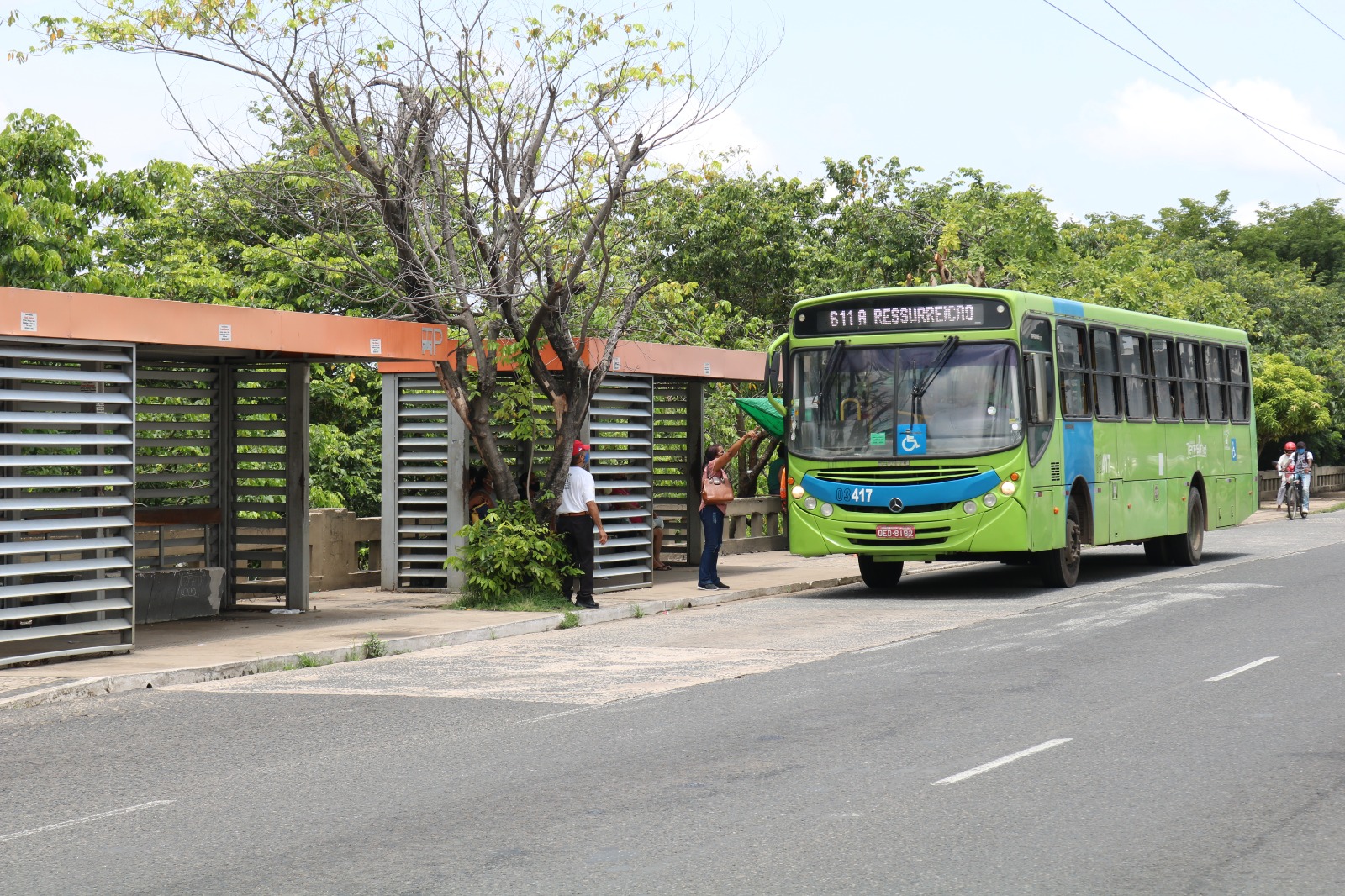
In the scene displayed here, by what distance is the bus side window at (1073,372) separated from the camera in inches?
743

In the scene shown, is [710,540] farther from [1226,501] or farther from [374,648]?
[1226,501]

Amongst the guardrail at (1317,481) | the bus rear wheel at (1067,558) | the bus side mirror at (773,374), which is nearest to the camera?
the bus side mirror at (773,374)

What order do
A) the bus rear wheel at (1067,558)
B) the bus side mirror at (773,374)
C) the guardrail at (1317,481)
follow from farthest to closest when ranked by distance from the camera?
the guardrail at (1317,481)
the bus rear wheel at (1067,558)
the bus side mirror at (773,374)

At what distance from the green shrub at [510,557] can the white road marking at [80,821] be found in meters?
9.09

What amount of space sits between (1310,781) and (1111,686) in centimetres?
330

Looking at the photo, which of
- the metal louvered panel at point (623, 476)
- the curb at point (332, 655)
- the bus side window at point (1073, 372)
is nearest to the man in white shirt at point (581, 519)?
the curb at point (332, 655)

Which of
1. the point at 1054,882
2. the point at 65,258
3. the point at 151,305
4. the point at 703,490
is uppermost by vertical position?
the point at 65,258

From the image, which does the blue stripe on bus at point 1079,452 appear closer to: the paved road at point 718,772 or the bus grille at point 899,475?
the bus grille at point 899,475

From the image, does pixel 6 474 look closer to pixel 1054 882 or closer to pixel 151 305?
pixel 151 305

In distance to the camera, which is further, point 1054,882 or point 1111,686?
point 1111,686

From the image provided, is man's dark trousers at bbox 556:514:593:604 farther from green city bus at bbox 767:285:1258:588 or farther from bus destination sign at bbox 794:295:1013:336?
bus destination sign at bbox 794:295:1013:336

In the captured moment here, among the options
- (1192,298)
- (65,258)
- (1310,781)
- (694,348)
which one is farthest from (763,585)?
(1192,298)

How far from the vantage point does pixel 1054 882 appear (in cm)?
588

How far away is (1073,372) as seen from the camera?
19.3 metres
